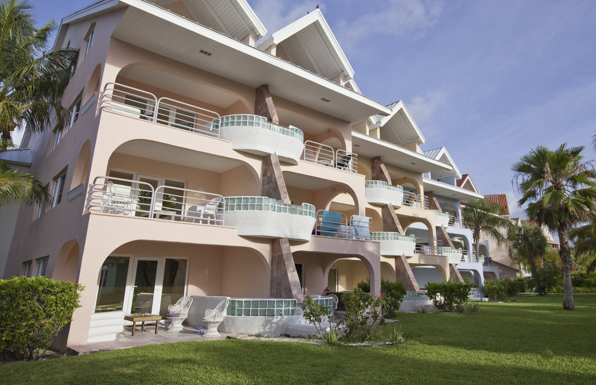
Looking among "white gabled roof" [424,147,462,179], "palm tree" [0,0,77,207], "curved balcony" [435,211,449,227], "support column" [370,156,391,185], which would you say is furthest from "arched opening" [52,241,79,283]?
"white gabled roof" [424,147,462,179]

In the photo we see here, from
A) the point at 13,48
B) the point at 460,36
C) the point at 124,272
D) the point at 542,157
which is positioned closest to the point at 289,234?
the point at 124,272

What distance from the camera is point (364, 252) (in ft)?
53.2

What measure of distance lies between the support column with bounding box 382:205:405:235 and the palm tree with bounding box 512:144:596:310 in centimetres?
646

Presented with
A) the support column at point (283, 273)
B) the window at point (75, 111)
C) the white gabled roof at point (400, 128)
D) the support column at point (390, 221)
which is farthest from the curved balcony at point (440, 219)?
the window at point (75, 111)

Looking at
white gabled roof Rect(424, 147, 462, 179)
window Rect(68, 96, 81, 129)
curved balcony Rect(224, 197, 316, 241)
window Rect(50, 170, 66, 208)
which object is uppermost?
white gabled roof Rect(424, 147, 462, 179)

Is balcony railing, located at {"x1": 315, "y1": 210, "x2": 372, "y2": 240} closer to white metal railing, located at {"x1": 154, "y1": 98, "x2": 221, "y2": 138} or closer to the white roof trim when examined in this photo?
white metal railing, located at {"x1": 154, "y1": 98, "x2": 221, "y2": 138}

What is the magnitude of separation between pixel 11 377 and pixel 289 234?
838 cm

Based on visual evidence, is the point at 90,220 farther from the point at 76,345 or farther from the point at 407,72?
the point at 407,72

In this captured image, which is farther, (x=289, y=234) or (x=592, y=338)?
(x=289, y=234)

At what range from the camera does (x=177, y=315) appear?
11297 mm

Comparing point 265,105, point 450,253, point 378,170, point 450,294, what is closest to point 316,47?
point 265,105

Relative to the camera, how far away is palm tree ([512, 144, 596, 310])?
17.1 meters

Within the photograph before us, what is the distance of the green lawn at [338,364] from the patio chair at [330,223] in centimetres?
683

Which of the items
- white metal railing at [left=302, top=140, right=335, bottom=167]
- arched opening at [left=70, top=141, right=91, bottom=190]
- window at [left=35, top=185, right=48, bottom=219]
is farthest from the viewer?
white metal railing at [left=302, top=140, right=335, bottom=167]
